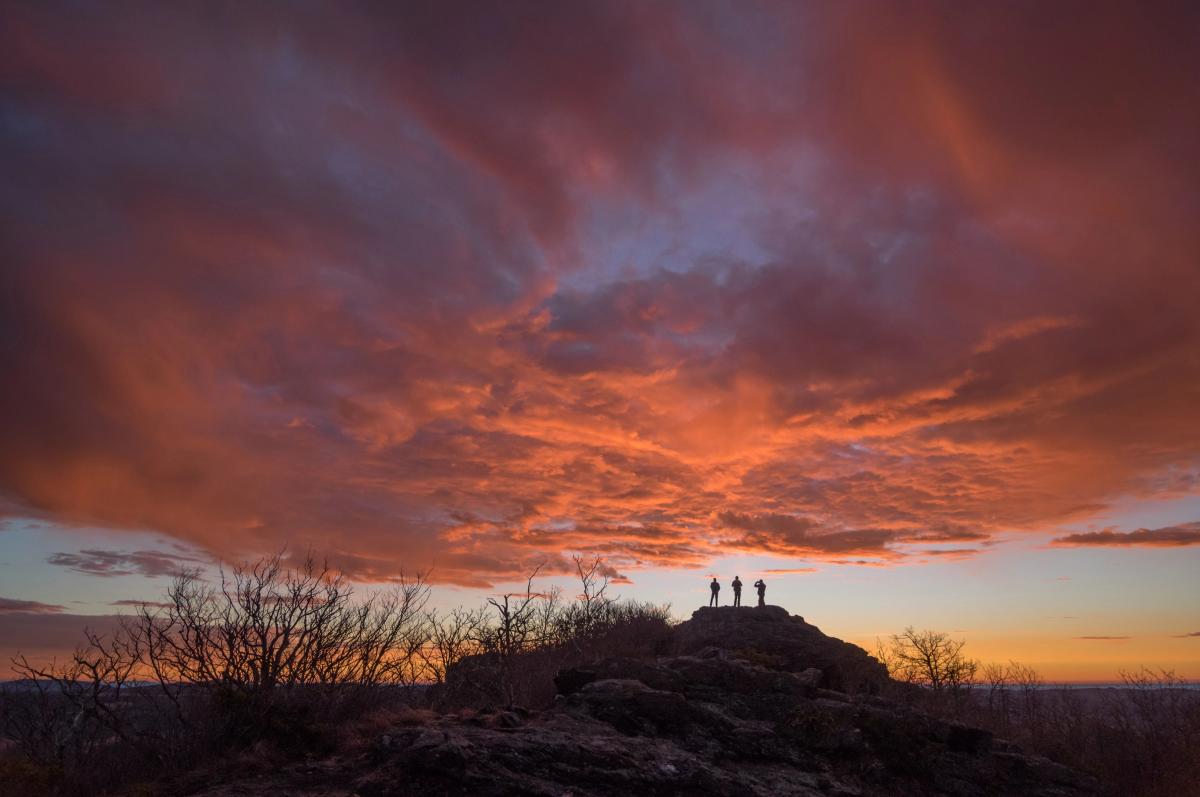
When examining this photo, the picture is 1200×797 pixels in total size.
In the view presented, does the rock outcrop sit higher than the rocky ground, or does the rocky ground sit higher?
the rock outcrop

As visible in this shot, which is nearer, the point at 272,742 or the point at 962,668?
the point at 272,742

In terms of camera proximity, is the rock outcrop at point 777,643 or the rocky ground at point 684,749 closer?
the rocky ground at point 684,749

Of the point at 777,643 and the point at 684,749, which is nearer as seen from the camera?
the point at 684,749

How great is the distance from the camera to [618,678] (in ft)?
69.0

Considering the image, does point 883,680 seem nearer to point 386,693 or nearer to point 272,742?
point 386,693

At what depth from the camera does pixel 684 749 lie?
1783 centimetres

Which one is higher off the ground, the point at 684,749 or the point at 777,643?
the point at 777,643

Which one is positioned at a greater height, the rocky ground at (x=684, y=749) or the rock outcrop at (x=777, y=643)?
the rock outcrop at (x=777, y=643)

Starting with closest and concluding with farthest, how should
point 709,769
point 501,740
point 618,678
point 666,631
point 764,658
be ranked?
point 501,740 < point 709,769 < point 618,678 < point 764,658 < point 666,631

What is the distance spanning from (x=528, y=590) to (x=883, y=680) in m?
22.7

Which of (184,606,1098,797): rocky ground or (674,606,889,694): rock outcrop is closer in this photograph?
(184,606,1098,797): rocky ground

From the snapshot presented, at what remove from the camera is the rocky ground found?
14164 millimetres

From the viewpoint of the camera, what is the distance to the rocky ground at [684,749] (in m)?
14.2

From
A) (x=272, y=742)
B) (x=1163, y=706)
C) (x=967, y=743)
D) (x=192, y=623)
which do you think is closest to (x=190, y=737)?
(x=272, y=742)
